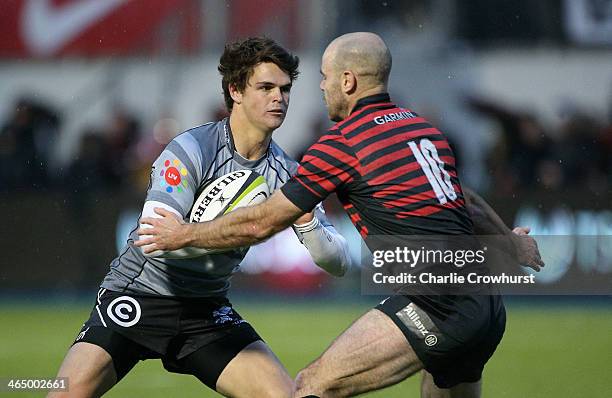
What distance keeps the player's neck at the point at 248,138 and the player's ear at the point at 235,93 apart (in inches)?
4.0

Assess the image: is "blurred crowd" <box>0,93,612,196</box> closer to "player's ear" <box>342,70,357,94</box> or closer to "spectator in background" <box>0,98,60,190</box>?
"spectator in background" <box>0,98,60,190</box>

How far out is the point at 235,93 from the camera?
5828mm

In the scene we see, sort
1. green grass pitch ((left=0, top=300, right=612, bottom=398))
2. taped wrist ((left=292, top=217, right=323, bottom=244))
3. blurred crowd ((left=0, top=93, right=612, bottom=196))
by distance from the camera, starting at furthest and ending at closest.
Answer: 1. blurred crowd ((left=0, top=93, right=612, bottom=196))
2. green grass pitch ((left=0, top=300, right=612, bottom=398))
3. taped wrist ((left=292, top=217, right=323, bottom=244))

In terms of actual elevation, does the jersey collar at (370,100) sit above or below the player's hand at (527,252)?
above

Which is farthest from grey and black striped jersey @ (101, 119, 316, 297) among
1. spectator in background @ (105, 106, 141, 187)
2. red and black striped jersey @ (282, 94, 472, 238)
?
spectator in background @ (105, 106, 141, 187)

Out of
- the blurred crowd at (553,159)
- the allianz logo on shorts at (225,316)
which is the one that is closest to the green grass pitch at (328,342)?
the blurred crowd at (553,159)

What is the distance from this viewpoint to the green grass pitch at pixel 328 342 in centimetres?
839

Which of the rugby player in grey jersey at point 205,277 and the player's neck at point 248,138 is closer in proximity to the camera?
the rugby player in grey jersey at point 205,277

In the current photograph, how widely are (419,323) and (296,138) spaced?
12509 millimetres

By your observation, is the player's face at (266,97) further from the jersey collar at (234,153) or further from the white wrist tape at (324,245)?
the white wrist tape at (324,245)

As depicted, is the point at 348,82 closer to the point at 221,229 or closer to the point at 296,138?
the point at 221,229

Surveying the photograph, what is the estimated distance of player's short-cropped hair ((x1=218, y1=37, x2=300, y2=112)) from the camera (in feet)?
19.0

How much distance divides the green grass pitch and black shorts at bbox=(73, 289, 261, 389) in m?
2.58

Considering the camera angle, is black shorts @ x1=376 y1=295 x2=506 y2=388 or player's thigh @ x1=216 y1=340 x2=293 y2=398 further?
player's thigh @ x1=216 y1=340 x2=293 y2=398
